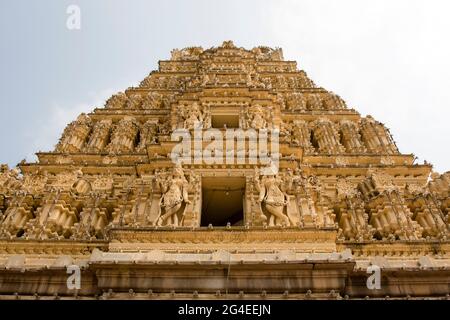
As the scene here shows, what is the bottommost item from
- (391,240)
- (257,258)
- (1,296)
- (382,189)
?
(1,296)

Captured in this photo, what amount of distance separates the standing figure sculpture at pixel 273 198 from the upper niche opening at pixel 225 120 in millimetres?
6734

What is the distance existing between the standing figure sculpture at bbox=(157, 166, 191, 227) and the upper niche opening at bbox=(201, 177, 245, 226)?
3.65 feet

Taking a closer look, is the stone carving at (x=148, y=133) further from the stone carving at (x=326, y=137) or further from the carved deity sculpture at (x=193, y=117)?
the stone carving at (x=326, y=137)

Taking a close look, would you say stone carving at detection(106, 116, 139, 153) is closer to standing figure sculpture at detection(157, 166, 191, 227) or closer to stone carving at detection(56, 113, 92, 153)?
stone carving at detection(56, 113, 92, 153)

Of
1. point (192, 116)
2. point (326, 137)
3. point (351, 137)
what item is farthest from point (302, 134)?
point (192, 116)

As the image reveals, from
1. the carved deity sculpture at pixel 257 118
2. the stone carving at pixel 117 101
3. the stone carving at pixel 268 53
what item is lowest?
the carved deity sculpture at pixel 257 118

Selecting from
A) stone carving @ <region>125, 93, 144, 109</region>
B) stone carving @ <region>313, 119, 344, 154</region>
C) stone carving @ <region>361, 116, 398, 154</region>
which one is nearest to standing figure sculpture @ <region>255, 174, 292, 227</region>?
stone carving @ <region>313, 119, 344, 154</region>

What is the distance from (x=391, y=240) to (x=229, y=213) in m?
5.46

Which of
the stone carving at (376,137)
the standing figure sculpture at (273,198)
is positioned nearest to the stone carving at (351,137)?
Result: the stone carving at (376,137)

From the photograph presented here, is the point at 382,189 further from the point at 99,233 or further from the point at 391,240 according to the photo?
the point at 99,233

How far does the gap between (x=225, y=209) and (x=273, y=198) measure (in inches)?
122

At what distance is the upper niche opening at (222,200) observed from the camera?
51.8 ft

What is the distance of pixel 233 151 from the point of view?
16.4 meters

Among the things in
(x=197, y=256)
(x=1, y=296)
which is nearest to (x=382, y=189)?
(x=197, y=256)
